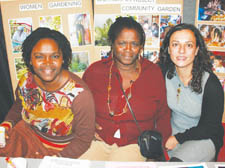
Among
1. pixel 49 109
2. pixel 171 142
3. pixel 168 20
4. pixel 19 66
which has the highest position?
pixel 168 20

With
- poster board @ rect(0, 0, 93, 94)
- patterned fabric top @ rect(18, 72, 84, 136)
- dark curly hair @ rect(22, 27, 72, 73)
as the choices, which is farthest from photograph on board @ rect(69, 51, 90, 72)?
patterned fabric top @ rect(18, 72, 84, 136)

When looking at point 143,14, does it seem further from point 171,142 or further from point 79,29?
point 171,142

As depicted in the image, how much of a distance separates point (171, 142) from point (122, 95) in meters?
0.51

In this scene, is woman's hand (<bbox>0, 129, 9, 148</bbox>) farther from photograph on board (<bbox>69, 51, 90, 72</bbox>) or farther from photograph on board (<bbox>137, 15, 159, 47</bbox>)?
photograph on board (<bbox>137, 15, 159, 47</bbox>)

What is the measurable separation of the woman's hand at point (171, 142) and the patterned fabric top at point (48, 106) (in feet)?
2.42

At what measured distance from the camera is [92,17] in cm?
195

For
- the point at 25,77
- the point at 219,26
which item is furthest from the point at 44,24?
Answer: the point at 219,26

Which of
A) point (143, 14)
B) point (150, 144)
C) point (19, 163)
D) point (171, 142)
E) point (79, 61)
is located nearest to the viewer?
point (19, 163)

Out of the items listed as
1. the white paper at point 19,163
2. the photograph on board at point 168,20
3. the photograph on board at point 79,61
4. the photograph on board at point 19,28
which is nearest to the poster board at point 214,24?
the photograph on board at point 168,20

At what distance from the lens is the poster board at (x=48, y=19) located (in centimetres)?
190

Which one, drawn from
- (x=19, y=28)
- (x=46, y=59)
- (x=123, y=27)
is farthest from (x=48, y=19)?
(x=123, y=27)

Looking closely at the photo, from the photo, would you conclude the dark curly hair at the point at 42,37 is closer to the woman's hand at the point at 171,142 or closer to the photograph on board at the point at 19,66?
the photograph on board at the point at 19,66

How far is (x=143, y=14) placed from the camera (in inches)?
74.8

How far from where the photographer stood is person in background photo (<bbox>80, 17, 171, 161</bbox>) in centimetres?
153
